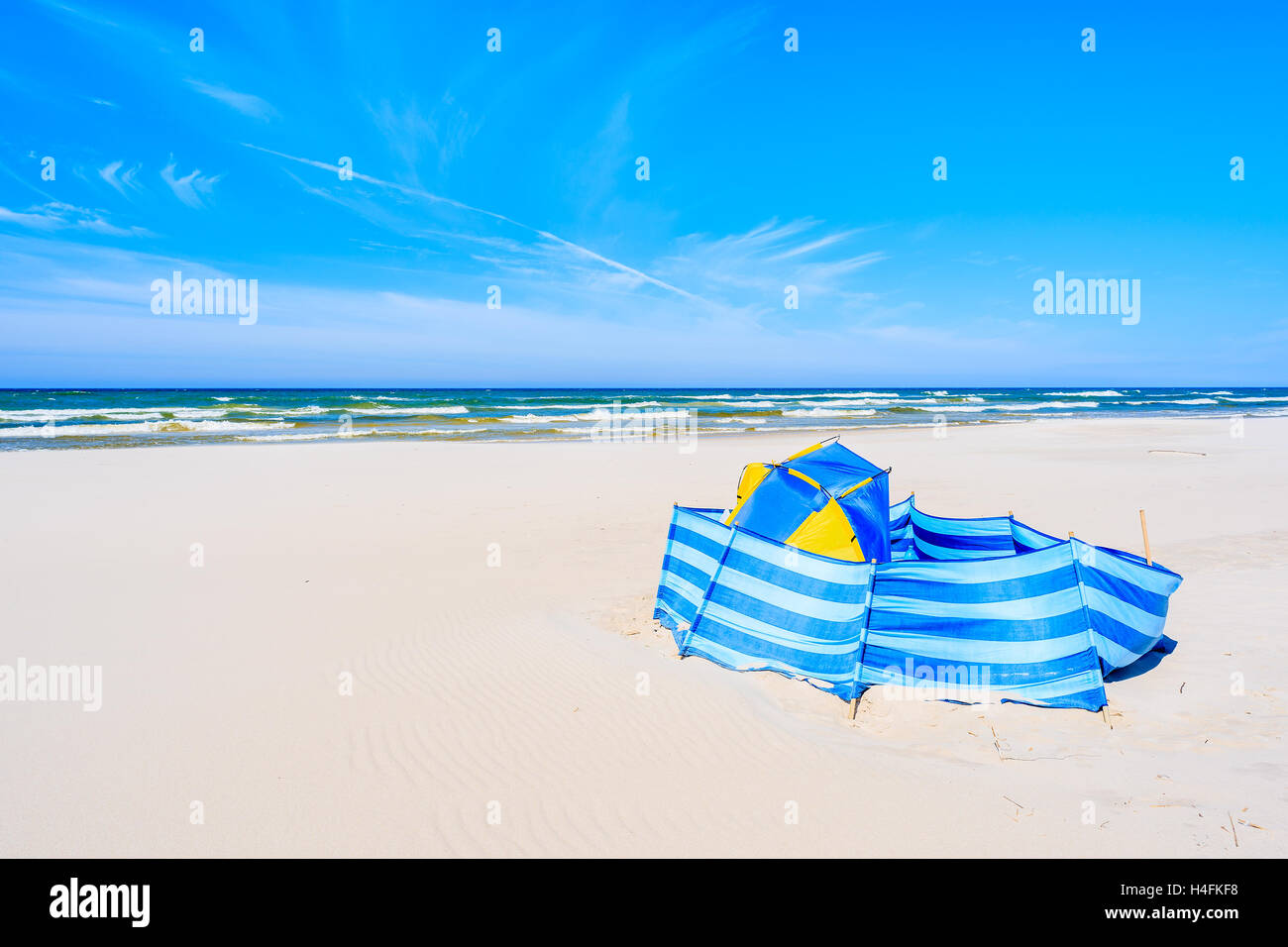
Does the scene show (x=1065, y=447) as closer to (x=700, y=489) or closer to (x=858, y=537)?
(x=700, y=489)

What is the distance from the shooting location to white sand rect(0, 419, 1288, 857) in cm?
395

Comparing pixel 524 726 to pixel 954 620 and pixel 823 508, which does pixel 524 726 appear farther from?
pixel 823 508

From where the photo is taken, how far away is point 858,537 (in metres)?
6.98

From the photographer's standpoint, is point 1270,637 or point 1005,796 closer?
point 1005,796

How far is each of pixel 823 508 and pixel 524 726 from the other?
3.78m

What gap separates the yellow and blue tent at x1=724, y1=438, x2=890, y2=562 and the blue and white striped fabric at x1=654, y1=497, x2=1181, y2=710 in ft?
3.41

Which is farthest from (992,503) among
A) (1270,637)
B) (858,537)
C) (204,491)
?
(204,491)

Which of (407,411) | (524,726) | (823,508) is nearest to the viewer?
(524,726)

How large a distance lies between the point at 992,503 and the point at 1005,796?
37.5 ft

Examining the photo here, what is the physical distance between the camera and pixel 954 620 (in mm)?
5422

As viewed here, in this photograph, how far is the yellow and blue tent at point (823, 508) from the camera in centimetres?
698

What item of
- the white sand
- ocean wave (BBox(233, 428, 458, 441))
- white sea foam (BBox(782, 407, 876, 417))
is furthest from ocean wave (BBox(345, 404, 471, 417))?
the white sand
